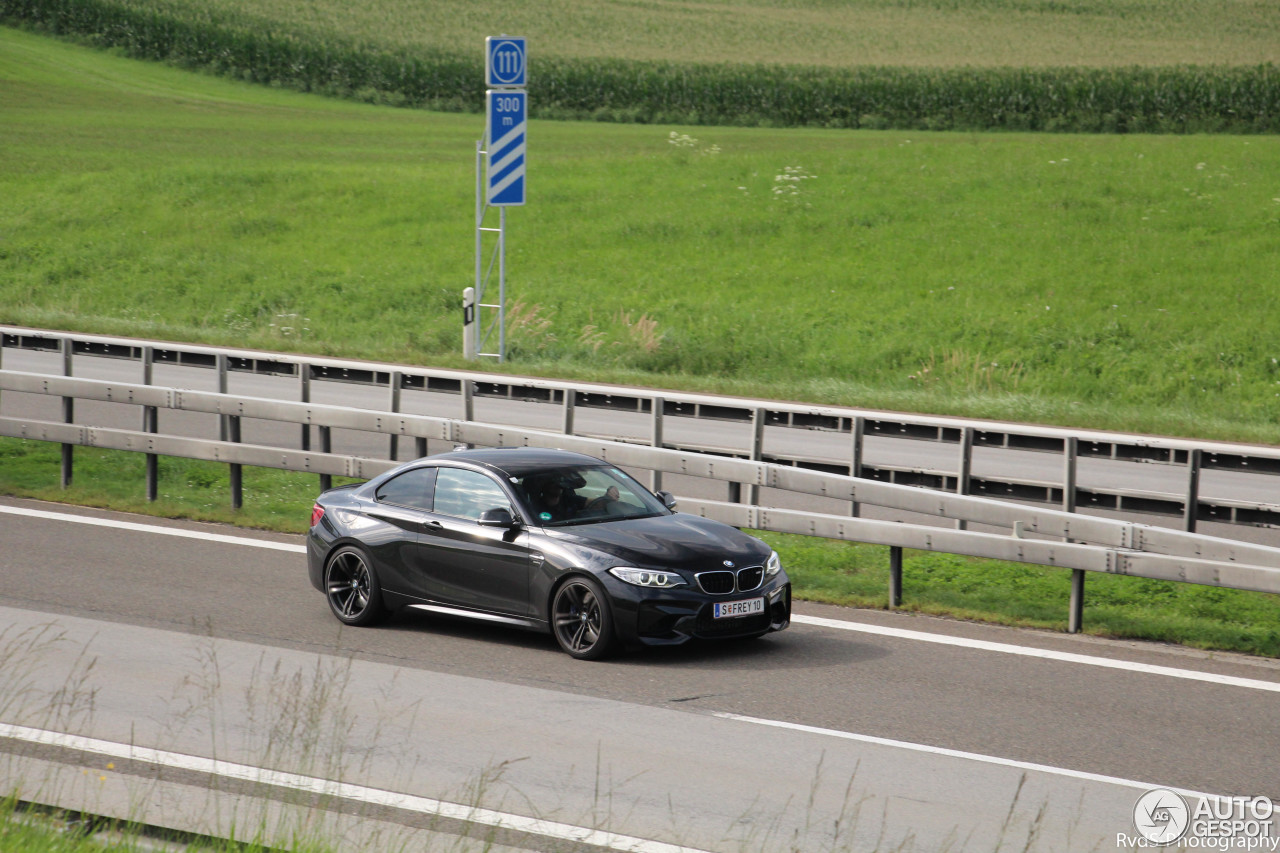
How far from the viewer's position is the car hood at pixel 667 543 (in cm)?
938

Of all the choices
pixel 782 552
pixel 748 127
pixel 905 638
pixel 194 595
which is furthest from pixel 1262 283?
pixel 748 127

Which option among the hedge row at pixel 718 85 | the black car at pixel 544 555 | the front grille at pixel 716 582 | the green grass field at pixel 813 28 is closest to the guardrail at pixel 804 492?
the black car at pixel 544 555

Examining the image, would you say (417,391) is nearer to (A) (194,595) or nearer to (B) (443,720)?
(A) (194,595)

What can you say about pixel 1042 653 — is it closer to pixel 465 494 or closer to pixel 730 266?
pixel 465 494

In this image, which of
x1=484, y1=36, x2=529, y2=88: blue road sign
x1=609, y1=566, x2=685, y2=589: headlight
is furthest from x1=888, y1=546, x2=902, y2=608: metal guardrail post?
x1=484, y1=36, x2=529, y2=88: blue road sign

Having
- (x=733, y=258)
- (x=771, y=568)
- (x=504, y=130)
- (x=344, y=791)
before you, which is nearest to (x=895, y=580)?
(x=771, y=568)

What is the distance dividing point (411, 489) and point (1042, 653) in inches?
175

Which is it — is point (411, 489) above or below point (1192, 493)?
above

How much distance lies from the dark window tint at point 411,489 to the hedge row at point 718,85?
51328 mm

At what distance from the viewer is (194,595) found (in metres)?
11.0

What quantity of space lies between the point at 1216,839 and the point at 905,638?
3993 mm

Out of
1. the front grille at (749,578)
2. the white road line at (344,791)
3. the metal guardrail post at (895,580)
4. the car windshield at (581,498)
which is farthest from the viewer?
the metal guardrail post at (895,580)

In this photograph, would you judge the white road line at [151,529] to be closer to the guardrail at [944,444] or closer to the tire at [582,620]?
the guardrail at [944,444]

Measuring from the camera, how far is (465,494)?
10336 mm
